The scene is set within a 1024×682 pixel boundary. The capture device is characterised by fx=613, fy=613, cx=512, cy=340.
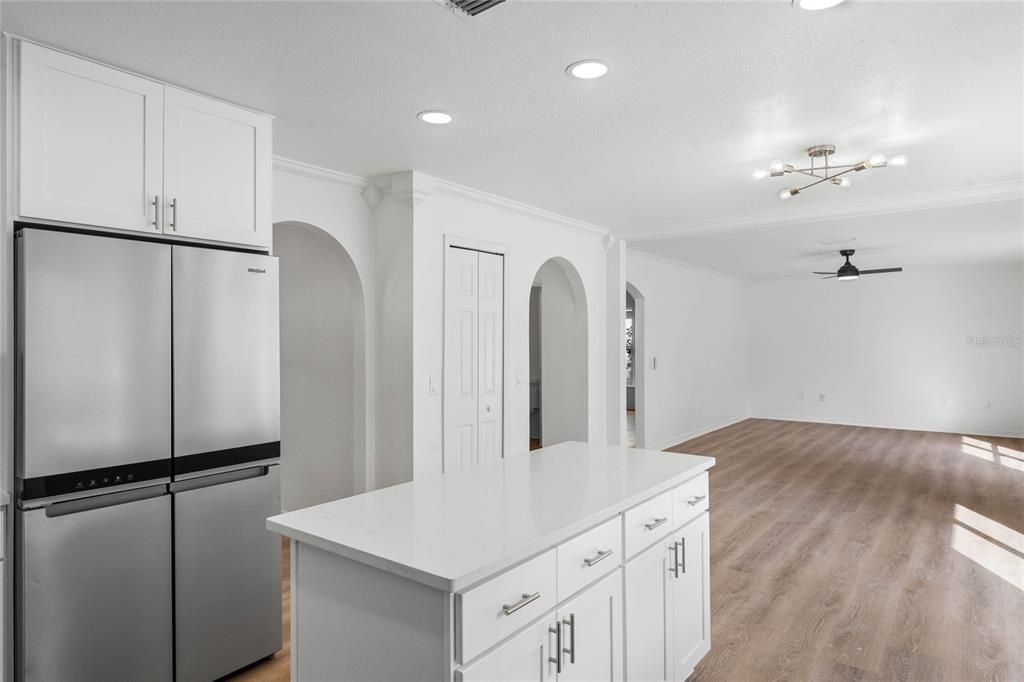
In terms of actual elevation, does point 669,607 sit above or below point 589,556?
below

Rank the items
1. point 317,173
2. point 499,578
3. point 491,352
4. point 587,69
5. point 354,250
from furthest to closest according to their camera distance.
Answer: point 491,352, point 354,250, point 317,173, point 587,69, point 499,578

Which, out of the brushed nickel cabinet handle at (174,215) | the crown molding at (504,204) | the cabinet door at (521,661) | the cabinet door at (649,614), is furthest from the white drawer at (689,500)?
the crown molding at (504,204)

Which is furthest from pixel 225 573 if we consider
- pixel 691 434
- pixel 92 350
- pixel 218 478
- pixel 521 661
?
pixel 691 434

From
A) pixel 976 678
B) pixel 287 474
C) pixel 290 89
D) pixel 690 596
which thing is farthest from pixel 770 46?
pixel 287 474

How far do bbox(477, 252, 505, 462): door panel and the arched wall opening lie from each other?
0.88 m

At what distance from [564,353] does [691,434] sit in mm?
3426

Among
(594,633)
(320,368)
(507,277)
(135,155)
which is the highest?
(135,155)

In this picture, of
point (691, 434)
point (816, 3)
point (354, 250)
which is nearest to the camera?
point (816, 3)

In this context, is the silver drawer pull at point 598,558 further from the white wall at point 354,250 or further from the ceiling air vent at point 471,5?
the white wall at point 354,250

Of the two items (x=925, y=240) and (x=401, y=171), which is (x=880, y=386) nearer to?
(x=925, y=240)

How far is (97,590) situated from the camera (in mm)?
2160

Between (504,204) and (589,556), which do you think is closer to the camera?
(589,556)

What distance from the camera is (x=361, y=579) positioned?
5.05 ft

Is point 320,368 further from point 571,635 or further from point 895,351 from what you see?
point 895,351
